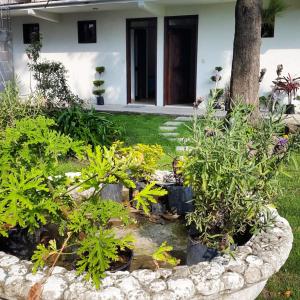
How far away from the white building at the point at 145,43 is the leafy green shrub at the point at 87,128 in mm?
5424

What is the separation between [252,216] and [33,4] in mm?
12164

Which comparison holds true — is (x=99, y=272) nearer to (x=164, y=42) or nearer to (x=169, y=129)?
(x=169, y=129)

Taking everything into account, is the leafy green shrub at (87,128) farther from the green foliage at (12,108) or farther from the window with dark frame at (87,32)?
the window with dark frame at (87,32)

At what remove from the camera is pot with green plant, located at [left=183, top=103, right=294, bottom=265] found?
101 inches

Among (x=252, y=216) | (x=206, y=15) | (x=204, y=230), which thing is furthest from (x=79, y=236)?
(x=206, y=15)

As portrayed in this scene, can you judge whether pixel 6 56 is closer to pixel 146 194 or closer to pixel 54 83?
pixel 54 83

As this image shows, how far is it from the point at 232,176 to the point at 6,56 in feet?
46.2

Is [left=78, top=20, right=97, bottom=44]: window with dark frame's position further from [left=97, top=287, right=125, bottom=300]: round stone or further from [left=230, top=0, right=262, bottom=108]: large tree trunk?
[left=97, top=287, right=125, bottom=300]: round stone

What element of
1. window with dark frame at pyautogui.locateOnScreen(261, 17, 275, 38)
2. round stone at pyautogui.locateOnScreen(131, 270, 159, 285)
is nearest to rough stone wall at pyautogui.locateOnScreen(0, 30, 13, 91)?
window with dark frame at pyautogui.locateOnScreen(261, 17, 275, 38)

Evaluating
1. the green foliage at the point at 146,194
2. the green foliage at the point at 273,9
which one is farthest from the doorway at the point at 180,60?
the green foliage at the point at 146,194

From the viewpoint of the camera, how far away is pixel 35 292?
2139mm

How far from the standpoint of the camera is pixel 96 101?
13.6 meters

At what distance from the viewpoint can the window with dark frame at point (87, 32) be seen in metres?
13.4

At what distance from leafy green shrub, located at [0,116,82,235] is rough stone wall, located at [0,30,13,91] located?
1270 centimetres
